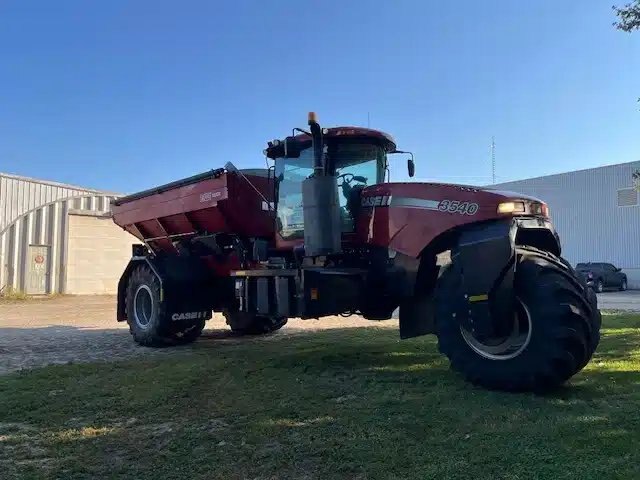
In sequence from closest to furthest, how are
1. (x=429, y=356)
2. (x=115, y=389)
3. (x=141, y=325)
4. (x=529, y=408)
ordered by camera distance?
(x=529, y=408) < (x=115, y=389) < (x=429, y=356) < (x=141, y=325)

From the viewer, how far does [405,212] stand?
6.39 m

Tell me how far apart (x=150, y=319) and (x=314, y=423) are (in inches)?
226

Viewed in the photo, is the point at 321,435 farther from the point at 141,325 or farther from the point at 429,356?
the point at 141,325

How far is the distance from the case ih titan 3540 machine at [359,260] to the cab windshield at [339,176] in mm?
16

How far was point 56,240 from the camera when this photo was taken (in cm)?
2497

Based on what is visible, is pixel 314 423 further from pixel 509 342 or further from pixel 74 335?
pixel 74 335

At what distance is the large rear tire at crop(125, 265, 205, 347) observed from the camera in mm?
9344

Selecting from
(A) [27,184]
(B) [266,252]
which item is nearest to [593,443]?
(B) [266,252]

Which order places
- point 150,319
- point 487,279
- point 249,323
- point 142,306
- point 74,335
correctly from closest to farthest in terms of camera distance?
point 487,279 → point 150,319 → point 142,306 → point 249,323 → point 74,335

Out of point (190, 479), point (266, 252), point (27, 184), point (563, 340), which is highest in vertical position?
point (27, 184)

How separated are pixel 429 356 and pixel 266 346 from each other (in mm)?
3005

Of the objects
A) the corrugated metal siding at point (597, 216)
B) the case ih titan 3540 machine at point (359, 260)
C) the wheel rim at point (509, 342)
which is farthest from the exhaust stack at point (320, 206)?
the corrugated metal siding at point (597, 216)

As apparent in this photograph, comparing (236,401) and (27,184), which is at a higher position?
(27,184)

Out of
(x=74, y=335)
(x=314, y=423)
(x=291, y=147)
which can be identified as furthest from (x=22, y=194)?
(x=314, y=423)
